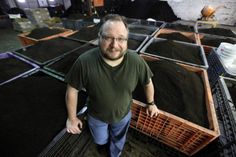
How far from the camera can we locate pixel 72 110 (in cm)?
97

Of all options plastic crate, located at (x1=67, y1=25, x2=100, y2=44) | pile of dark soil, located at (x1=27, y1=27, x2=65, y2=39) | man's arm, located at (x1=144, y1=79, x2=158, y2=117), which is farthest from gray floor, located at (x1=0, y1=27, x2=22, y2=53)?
man's arm, located at (x1=144, y1=79, x2=158, y2=117)

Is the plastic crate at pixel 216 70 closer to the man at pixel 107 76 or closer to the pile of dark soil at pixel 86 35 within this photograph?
the man at pixel 107 76

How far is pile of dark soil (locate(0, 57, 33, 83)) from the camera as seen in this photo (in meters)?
1.54

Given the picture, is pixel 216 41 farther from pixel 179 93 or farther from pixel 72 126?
pixel 72 126

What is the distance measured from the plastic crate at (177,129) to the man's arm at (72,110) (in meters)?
0.60

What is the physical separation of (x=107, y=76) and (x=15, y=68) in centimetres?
154

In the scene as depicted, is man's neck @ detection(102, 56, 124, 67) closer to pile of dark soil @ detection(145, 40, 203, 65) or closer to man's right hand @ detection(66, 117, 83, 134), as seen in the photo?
man's right hand @ detection(66, 117, 83, 134)

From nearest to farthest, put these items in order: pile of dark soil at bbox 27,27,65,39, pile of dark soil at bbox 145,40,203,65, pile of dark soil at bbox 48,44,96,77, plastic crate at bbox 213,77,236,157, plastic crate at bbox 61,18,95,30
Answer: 1. plastic crate at bbox 213,77,236,157
2. pile of dark soil at bbox 48,44,96,77
3. pile of dark soil at bbox 145,40,203,65
4. pile of dark soil at bbox 27,27,65,39
5. plastic crate at bbox 61,18,95,30

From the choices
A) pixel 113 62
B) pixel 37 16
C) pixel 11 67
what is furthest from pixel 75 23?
pixel 113 62

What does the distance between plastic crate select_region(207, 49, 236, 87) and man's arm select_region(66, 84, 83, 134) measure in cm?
184

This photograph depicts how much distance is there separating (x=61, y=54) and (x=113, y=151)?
1.63 m

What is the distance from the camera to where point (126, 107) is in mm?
1086

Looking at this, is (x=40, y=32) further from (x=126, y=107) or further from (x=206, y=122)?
(x=206, y=122)

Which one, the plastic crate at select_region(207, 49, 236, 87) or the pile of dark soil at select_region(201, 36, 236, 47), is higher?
the pile of dark soil at select_region(201, 36, 236, 47)
